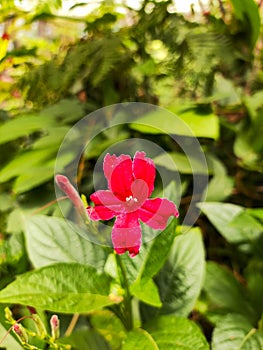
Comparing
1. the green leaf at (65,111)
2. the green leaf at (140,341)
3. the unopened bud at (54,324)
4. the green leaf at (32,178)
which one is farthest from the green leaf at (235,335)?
the green leaf at (65,111)

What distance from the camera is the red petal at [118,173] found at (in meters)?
0.42

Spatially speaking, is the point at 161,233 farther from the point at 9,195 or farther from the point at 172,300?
the point at 9,195

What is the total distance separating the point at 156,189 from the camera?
0.78 metres

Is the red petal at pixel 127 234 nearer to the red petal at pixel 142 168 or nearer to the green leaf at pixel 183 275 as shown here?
the red petal at pixel 142 168

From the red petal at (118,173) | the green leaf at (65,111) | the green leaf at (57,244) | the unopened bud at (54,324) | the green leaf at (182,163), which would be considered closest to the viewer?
the red petal at (118,173)

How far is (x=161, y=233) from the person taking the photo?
60 cm

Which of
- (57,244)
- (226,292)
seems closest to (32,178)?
(57,244)

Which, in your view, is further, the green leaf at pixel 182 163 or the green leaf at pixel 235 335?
the green leaf at pixel 182 163

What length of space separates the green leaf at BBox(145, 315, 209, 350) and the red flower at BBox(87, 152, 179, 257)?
19 centimetres

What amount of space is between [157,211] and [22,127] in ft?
1.60

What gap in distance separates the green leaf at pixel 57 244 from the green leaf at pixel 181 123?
227 mm

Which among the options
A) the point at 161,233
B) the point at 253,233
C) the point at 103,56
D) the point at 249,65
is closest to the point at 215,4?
the point at 249,65

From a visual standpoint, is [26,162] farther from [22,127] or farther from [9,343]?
[9,343]

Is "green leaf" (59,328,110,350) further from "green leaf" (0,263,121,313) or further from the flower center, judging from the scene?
the flower center
